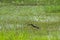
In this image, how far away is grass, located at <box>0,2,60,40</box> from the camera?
1.26 metres

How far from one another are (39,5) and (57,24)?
0.20 m

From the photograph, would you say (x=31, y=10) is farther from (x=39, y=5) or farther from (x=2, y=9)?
(x=2, y=9)

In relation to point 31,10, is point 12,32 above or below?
below

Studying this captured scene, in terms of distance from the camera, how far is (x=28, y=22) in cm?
131

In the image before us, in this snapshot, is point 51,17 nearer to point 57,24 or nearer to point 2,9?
point 57,24

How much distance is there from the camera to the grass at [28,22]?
1.26 metres

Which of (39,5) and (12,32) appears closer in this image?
(12,32)

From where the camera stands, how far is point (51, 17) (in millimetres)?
1335

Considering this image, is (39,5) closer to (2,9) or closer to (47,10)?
(47,10)

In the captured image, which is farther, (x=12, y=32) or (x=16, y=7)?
(x=16, y=7)

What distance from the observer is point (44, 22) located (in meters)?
1.31

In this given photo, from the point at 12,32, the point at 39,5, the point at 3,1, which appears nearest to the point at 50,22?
the point at 39,5

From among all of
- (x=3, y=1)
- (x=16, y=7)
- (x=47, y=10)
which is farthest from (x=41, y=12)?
(x=3, y=1)

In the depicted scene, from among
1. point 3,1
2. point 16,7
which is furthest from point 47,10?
point 3,1
